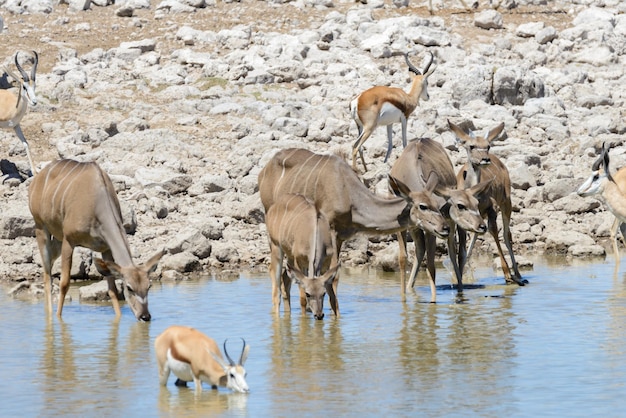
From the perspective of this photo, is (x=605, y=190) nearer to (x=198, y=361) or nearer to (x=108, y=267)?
(x=108, y=267)

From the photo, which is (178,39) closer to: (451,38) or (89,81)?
(89,81)

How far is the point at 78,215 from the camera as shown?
12570 millimetres

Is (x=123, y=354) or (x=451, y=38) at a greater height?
(x=451, y=38)

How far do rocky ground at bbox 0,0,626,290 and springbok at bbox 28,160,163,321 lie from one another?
1792 mm

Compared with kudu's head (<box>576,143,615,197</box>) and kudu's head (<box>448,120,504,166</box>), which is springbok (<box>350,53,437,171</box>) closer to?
kudu's head (<box>576,143,615,197</box>)

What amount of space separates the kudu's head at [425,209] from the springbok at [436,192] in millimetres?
128

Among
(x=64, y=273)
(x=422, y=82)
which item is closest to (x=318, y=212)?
(x=64, y=273)

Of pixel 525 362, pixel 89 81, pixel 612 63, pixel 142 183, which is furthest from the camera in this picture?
pixel 612 63

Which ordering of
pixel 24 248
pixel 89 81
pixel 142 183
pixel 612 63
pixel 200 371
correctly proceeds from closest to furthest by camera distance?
pixel 200 371, pixel 24 248, pixel 142 183, pixel 89 81, pixel 612 63

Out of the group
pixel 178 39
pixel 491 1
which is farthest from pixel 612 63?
pixel 178 39

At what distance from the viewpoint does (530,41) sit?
95.9 feet

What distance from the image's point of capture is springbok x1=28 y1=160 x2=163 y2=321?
1243cm

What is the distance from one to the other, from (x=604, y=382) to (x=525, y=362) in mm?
923

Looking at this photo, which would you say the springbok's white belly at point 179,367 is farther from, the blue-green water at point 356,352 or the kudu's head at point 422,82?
the kudu's head at point 422,82
